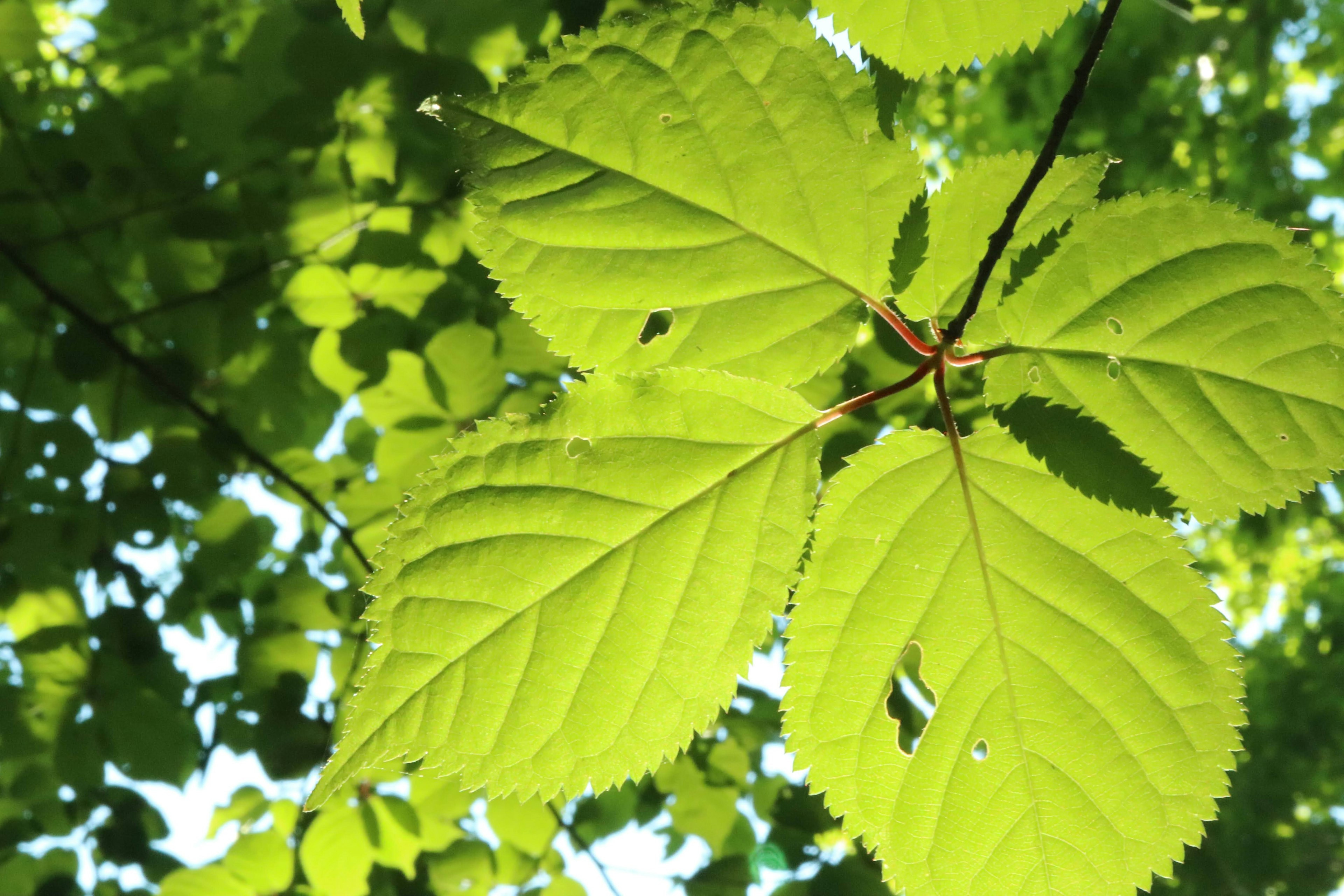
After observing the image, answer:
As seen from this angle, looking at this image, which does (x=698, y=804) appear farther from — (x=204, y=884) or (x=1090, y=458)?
(x=1090, y=458)

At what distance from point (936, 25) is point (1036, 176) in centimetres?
13

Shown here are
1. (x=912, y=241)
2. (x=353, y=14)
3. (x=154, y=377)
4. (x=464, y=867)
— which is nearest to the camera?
(x=353, y=14)

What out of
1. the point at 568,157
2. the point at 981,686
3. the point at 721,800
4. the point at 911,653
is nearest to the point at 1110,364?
the point at 981,686

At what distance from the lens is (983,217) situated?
70 centimetres

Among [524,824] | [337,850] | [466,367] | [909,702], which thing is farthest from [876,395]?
[337,850]

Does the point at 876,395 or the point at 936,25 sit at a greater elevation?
the point at 936,25

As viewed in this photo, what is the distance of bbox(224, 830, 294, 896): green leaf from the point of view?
2.26 meters

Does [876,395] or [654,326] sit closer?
[876,395]

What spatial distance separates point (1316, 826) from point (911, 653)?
219 inches

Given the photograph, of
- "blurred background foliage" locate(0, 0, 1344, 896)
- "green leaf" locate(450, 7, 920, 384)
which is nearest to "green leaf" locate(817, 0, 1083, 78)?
"green leaf" locate(450, 7, 920, 384)

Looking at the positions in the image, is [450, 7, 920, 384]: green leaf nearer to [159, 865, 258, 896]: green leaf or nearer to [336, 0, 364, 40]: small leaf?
[336, 0, 364, 40]: small leaf

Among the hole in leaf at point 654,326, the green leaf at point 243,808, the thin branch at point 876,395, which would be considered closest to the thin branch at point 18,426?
the green leaf at point 243,808

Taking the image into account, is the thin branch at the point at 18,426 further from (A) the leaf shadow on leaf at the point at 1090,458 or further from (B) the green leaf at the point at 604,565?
(A) the leaf shadow on leaf at the point at 1090,458

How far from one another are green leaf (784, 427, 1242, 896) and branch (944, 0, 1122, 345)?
0.09 m
